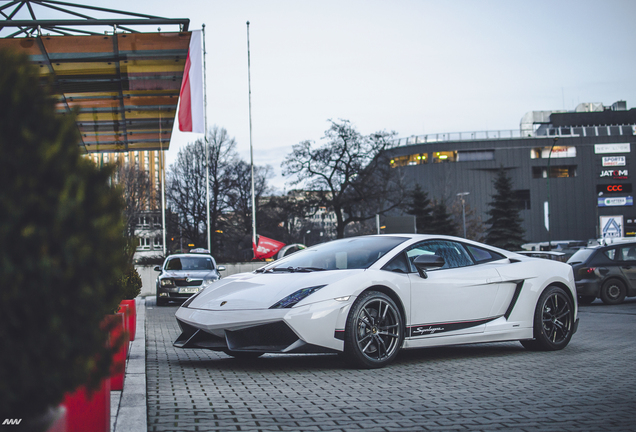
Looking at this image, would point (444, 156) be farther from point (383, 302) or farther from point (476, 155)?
point (383, 302)

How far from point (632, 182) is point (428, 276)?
100293 millimetres

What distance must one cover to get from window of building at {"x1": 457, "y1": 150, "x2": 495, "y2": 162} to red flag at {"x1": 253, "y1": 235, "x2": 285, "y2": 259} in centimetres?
6548

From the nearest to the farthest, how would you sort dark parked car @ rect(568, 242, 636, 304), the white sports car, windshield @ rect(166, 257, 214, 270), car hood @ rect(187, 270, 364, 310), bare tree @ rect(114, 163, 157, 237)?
the white sports car, car hood @ rect(187, 270, 364, 310), dark parked car @ rect(568, 242, 636, 304), windshield @ rect(166, 257, 214, 270), bare tree @ rect(114, 163, 157, 237)

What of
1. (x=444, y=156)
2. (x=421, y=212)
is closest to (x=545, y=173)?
(x=444, y=156)

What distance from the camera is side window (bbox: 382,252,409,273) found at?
23.4ft

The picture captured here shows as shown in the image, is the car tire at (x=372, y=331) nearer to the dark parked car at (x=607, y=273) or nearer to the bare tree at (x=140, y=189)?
the dark parked car at (x=607, y=273)

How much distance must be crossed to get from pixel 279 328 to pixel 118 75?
28.0 ft

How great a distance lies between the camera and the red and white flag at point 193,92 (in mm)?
17875

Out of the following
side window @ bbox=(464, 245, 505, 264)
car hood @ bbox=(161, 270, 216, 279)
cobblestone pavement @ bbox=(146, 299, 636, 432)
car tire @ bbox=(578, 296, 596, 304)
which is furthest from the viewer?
car hood @ bbox=(161, 270, 216, 279)

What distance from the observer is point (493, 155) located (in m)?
96.0

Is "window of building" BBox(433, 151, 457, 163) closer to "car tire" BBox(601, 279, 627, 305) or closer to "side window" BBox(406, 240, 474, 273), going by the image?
"car tire" BBox(601, 279, 627, 305)

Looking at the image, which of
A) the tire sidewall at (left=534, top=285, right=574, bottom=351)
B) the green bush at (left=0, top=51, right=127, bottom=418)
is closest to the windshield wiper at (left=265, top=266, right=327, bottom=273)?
the tire sidewall at (left=534, top=285, right=574, bottom=351)

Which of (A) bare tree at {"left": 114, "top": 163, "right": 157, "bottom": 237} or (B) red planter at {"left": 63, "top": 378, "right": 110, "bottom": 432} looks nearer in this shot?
(B) red planter at {"left": 63, "top": 378, "right": 110, "bottom": 432}

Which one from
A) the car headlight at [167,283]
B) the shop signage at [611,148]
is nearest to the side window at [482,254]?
the car headlight at [167,283]
